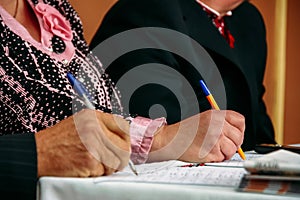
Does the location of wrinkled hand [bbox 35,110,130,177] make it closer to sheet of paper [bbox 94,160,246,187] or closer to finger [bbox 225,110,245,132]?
sheet of paper [bbox 94,160,246,187]

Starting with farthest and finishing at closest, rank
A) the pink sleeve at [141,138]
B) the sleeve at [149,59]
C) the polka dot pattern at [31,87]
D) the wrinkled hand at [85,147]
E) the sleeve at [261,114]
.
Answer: the sleeve at [261,114]
the sleeve at [149,59]
the polka dot pattern at [31,87]
the pink sleeve at [141,138]
the wrinkled hand at [85,147]

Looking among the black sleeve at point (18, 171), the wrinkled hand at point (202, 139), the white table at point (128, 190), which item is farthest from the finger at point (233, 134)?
the black sleeve at point (18, 171)

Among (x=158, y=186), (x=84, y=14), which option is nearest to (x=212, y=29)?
(x=84, y=14)

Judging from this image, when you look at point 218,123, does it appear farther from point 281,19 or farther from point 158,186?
point 281,19

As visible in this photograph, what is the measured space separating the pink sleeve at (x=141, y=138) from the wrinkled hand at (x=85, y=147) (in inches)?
5.0

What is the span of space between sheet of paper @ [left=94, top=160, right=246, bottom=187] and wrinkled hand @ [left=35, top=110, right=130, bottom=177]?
0.03 m

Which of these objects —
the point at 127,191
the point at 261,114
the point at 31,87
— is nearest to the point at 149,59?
the point at 31,87

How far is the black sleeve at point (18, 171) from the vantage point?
839 millimetres

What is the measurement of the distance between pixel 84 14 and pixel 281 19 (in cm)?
122

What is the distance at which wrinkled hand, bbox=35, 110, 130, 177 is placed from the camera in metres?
0.84

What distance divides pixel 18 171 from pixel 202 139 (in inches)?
13.1

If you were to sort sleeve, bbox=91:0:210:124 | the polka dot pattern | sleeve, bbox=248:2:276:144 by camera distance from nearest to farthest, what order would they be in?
1. the polka dot pattern
2. sleeve, bbox=91:0:210:124
3. sleeve, bbox=248:2:276:144

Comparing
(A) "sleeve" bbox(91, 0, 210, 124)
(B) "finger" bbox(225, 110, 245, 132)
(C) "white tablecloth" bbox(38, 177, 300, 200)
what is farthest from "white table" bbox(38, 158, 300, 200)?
(A) "sleeve" bbox(91, 0, 210, 124)

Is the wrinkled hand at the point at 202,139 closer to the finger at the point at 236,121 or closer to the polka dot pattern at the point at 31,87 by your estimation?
the finger at the point at 236,121
